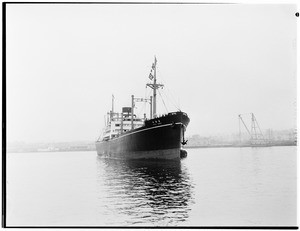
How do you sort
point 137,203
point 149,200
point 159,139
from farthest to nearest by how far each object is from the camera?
point 159,139, point 149,200, point 137,203

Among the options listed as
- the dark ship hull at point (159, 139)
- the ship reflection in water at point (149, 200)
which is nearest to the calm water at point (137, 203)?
the ship reflection in water at point (149, 200)

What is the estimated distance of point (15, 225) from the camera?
575 cm

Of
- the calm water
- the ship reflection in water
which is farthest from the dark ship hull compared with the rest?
the calm water

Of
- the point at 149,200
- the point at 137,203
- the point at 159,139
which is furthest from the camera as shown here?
the point at 159,139

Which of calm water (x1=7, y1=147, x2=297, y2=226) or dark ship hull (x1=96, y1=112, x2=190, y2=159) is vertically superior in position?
dark ship hull (x1=96, y1=112, x2=190, y2=159)

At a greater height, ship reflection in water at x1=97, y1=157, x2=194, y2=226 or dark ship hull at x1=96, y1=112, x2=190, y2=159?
dark ship hull at x1=96, y1=112, x2=190, y2=159

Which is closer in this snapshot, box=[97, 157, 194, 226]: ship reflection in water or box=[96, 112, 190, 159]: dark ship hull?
box=[97, 157, 194, 226]: ship reflection in water

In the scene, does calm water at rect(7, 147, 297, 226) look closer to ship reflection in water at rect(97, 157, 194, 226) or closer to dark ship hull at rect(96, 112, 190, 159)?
ship reflection in water at rect(97, 157, 194, 226)

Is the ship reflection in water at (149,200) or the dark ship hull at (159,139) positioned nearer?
the ship reflection in water at (149,200)

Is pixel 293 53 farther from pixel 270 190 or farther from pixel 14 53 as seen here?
pixel 14 53

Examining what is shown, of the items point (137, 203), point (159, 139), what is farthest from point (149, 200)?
point (159, 139)

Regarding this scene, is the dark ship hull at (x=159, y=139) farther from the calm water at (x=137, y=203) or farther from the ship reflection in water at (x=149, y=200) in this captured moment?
the calm water at (x=137, y=203)

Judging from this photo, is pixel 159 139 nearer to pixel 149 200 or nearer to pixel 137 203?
pixel 149 200

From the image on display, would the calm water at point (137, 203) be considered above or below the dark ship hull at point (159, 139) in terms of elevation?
below
